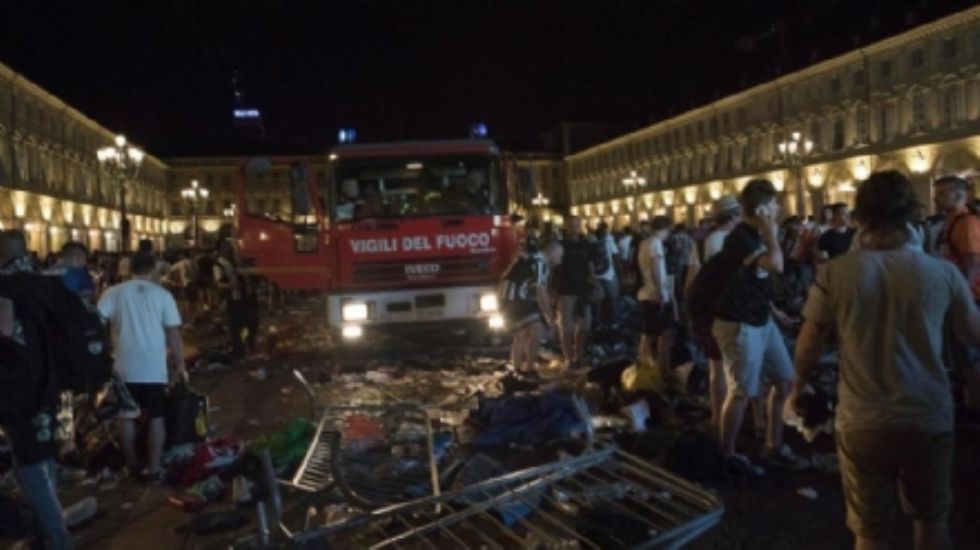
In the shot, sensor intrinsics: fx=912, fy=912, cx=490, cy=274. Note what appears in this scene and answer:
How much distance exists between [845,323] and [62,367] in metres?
4.27

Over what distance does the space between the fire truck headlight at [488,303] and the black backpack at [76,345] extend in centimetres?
747

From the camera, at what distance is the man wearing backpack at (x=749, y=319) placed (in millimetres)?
6336

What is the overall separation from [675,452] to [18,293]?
439 cm

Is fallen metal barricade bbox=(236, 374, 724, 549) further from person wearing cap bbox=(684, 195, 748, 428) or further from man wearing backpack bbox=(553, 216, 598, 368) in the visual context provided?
man wearing backpack bbox=(553, 216, 598, 368)

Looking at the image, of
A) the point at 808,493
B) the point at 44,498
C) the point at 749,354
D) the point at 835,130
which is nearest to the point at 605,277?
the point at 749,354

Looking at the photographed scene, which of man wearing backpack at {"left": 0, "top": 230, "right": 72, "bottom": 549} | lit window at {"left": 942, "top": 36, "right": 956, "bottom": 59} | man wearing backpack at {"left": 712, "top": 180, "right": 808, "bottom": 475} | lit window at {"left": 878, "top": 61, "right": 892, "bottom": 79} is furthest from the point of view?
lit window at {"left": 878, "top": 61, "right": 892, "bottom": 79}

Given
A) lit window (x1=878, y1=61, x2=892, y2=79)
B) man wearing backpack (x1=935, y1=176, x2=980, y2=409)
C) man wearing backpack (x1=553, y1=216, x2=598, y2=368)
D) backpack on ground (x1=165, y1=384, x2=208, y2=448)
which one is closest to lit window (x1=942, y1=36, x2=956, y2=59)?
lit window (x1=878, y1=61, x2=892, y2=79)

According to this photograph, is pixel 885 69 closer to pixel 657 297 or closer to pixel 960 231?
pixel 657 297

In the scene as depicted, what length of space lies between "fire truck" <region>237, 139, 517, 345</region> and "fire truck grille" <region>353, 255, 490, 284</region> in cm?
1

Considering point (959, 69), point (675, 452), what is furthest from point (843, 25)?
point (675, 452)

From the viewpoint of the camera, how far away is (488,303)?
1270 centimetres

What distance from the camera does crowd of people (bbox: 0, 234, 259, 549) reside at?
510cm

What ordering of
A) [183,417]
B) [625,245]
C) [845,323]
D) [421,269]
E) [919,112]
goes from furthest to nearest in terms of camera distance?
1. [919,112]
2. [625,245]
3. [421,269]
4. [183,417]
5. [845,323]

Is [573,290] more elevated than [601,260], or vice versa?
[601,260]
